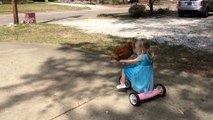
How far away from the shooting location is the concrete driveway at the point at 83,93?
5484 mm

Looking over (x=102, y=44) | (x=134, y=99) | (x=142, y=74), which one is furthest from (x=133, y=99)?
(x=102, y=44)

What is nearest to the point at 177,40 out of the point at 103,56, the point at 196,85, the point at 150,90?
the point at 103,56

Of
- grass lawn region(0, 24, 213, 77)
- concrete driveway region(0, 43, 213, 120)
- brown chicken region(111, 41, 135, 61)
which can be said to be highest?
brown chicken region(111, 41, 135, 61)

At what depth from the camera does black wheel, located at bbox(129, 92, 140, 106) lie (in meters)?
5.62

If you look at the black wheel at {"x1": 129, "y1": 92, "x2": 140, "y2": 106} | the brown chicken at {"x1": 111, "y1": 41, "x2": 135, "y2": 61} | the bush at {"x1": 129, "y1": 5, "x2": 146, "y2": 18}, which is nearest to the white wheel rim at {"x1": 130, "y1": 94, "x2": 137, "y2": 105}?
the black wheel at {"x1": 129, "y1": 92, "x2": 140, "y2": 106}

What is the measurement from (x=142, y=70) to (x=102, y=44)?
535 centimetres

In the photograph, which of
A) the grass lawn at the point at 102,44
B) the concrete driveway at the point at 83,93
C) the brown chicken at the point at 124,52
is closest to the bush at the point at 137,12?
the grass lawn at the point at 102,44

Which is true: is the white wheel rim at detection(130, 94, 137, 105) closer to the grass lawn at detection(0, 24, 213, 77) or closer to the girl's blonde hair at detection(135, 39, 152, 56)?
the girl's blonde hair at detection(135, 39, 152, 56)

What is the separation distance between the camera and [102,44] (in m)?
10.9

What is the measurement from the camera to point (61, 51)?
9.82m

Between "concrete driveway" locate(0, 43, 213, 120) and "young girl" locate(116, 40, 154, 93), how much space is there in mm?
329

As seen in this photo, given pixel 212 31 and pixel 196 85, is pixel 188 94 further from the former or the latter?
pixel 212 31

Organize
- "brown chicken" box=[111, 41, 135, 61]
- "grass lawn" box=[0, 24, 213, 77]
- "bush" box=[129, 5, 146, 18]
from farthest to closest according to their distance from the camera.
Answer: "bush" box=[129, 5, 146, 18], "grass lawn" box=[0, 24, 213, 77], "brown chicken" box=[111, 41, 135, 61]

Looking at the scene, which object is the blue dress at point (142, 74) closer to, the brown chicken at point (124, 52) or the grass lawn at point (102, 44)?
the brown chicken at point (124, 52)
